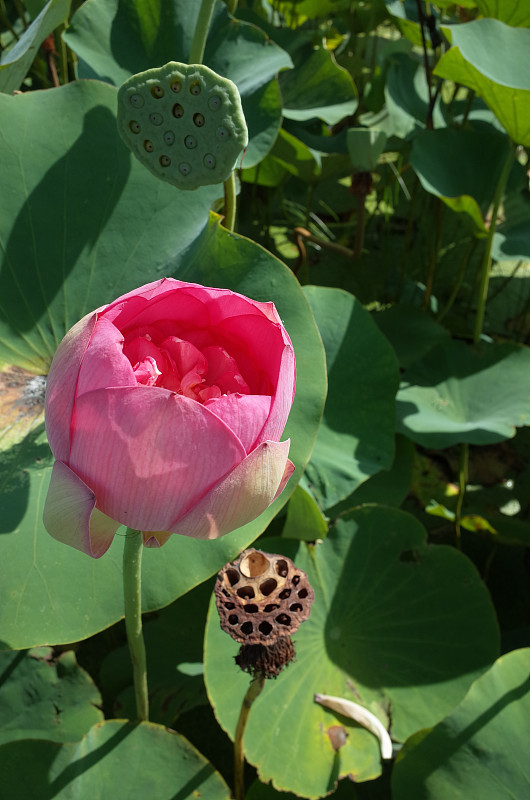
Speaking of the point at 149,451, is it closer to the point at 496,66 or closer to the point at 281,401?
the point at 281,401

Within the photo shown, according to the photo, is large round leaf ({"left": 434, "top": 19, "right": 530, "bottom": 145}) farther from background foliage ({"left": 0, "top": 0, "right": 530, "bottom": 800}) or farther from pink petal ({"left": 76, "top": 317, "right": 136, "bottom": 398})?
pink petal ({"left": 76, "top": 317, "right": 136, "bottom": 398})

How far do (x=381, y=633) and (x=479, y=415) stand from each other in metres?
0.54

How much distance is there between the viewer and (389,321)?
5.41 feet

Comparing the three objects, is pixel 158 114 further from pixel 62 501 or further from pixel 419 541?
pixel 419 541

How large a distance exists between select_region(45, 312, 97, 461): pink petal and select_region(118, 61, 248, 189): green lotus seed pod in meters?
0.35

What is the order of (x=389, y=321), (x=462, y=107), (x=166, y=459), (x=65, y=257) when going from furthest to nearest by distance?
1. (x=462, y=107)
2. (x=389, y=321)
3. (x=65, y=257)
4. (x=166, y=459)

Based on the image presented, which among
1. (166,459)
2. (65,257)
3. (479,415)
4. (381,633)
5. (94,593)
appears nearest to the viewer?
(166,459)

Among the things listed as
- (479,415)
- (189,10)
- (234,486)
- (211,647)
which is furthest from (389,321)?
(234,486)

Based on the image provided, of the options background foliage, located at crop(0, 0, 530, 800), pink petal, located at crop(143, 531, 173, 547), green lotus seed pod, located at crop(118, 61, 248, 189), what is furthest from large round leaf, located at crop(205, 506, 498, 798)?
green lotus seed pod, located at crop(118, 61, 248, 189)

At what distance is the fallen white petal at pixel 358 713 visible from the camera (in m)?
0.83

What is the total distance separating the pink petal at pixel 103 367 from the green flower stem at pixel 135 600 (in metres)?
0.14

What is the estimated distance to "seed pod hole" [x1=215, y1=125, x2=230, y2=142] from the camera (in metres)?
0.75

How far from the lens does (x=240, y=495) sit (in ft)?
1.57

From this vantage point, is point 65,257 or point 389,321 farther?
point 389,321
